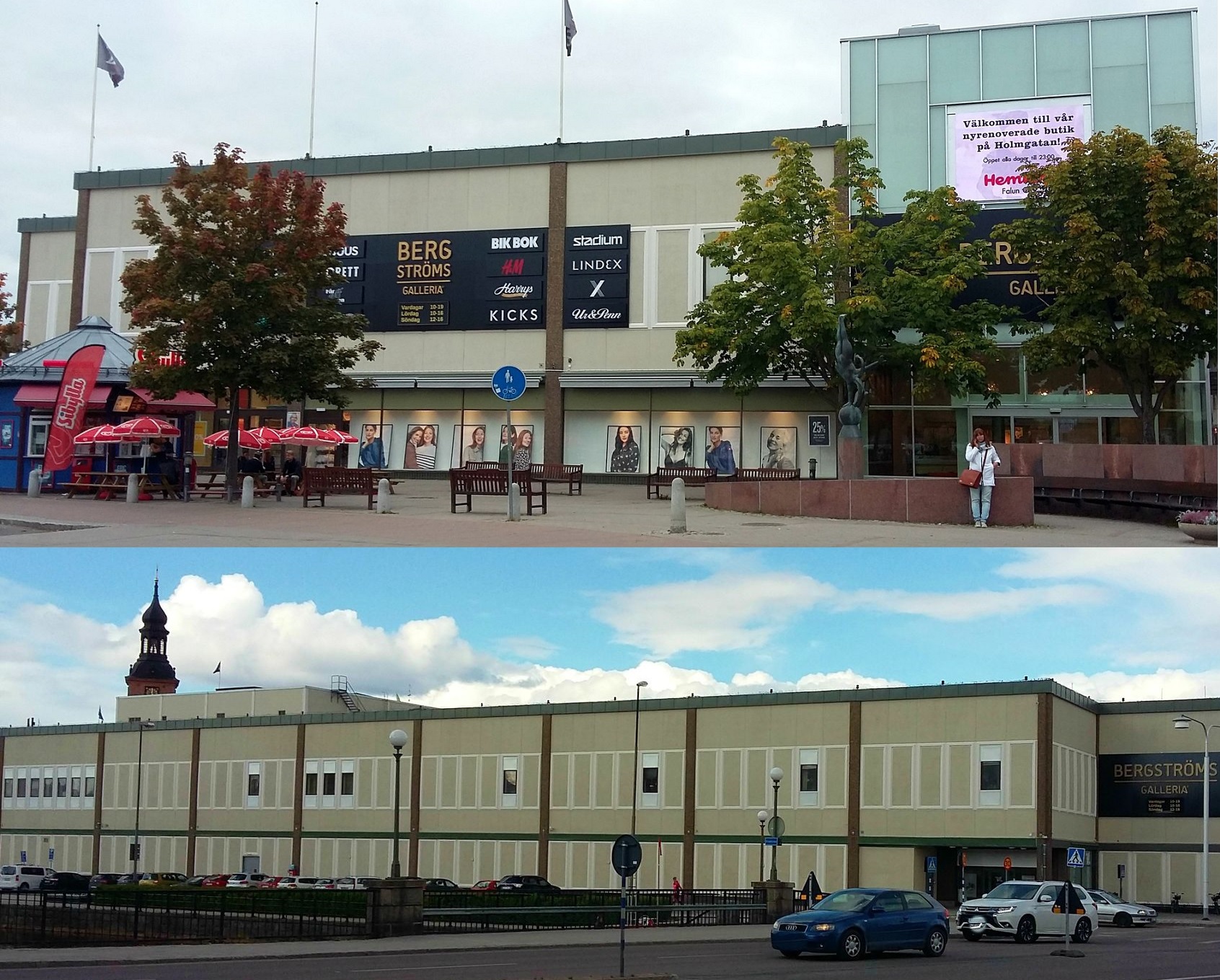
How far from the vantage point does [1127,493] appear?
33.4 meters

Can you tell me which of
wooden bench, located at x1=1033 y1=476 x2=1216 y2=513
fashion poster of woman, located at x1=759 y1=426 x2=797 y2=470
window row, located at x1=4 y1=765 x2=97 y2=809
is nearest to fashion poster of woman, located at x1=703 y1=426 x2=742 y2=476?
fashion poster of woman, located at x1=759 y1=426 x2=797 y2=470

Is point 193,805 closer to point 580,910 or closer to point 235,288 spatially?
point 235,288

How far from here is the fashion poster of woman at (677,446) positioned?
1959 inches

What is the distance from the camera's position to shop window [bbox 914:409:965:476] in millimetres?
47562

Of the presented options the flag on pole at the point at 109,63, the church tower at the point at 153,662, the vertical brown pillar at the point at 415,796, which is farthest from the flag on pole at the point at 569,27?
the church tower at the point at 153,662

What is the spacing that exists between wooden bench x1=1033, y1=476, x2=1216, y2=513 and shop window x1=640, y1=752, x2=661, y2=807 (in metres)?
20.8

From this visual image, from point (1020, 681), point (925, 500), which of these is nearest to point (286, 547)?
point (925, 500)

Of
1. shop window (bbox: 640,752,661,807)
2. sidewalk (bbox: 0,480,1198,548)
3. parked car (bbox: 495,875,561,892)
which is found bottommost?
parked car (bbox: 495,875,561,892)

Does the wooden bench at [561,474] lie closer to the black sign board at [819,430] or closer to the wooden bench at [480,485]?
the wooden bench at [480,485]

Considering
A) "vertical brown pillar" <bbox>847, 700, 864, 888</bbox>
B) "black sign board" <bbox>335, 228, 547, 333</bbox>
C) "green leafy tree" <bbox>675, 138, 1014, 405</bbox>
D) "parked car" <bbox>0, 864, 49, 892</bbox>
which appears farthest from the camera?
"black sign board" <bbox>335, 228, 547, 333</bbox>

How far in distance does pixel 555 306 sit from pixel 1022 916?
3012 cm

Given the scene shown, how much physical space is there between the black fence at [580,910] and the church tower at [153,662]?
71.7 m

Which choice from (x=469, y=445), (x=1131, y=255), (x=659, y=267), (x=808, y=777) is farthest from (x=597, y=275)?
(x=808, y=777)

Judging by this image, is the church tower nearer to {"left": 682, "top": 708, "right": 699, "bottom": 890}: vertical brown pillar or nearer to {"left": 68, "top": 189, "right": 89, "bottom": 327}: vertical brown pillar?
{"left": 68, "top": 189, "right": 89, "bottom": 327}: vertical brown pillar
